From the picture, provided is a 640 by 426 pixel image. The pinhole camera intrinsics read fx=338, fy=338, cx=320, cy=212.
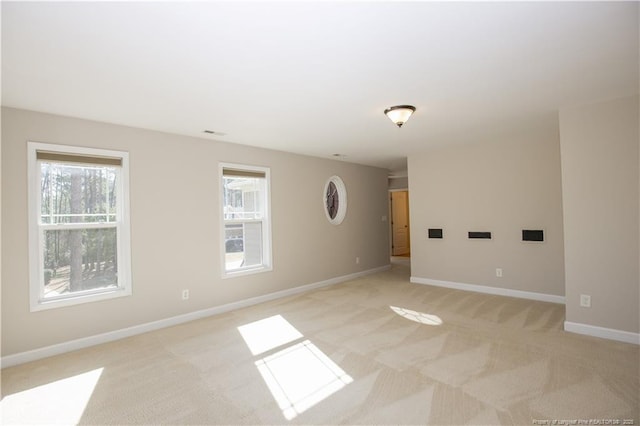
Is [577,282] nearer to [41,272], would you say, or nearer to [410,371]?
[410,371]

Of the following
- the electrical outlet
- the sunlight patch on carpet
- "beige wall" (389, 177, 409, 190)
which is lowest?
the sunlight patch on carpet

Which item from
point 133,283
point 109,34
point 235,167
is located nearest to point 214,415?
point 133,283

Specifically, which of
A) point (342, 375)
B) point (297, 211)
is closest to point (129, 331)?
point (342, 375)

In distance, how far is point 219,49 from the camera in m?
2.11

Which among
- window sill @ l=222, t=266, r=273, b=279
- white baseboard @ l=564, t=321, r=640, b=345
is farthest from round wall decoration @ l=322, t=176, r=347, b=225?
white baseboard @ l=564, t=321, r=640, b=345

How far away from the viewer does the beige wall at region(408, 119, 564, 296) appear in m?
4.64

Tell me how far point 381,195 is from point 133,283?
512 centimetres

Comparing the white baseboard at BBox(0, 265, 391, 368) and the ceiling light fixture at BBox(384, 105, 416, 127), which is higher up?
the ceiling light fixture at BBox(384, 105, 416, 127)

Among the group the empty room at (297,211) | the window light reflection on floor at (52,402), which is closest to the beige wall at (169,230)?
the empty room at (297,211)

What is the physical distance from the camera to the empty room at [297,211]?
6.66ft

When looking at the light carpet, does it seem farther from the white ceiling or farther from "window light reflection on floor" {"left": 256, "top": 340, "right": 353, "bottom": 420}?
the white ceiling

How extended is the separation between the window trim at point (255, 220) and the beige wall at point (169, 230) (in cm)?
7

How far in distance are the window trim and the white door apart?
525cm

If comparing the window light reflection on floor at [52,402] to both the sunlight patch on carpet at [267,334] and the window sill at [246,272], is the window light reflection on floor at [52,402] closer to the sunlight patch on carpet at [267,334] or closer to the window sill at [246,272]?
the sunlight patch on carpet at [267,334]
